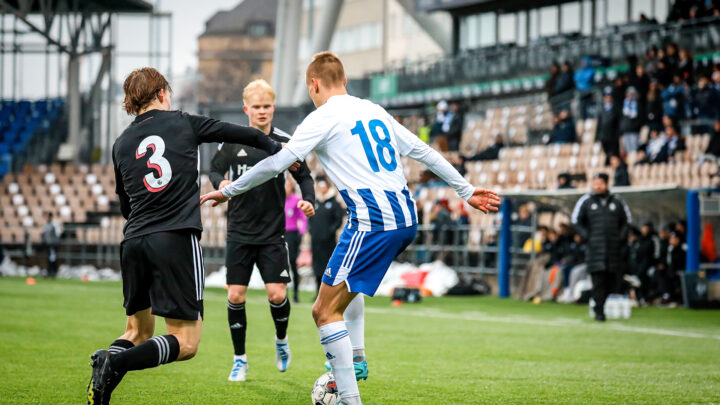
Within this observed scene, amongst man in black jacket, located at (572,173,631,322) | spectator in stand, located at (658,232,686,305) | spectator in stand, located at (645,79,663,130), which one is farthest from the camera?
spectator in stand, located at (645,79,663,130)

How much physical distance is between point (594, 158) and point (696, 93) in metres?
2.70

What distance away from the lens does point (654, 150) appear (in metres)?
21.2

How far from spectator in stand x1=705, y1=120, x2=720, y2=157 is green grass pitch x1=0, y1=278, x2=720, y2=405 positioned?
3942mm

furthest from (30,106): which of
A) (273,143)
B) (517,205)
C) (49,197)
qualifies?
(273,143)

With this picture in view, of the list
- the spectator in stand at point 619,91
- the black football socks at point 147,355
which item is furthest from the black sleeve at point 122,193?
the spectator in stand at point 619,91

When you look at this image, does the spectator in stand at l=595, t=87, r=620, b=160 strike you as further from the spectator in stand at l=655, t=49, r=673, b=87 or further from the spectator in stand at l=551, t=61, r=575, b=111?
the spectator in stand at l=551, t=61, r=575, b=111

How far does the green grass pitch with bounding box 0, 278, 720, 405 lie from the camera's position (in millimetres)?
7363

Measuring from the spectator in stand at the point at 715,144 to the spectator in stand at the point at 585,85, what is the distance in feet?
20.8

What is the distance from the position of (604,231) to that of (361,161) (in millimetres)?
9607

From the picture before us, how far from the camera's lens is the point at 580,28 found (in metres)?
36.6

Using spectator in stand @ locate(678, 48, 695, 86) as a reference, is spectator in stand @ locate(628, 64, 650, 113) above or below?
below

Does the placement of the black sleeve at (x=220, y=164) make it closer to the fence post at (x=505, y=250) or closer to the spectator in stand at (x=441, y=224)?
the fence post at (x=505, y=250)

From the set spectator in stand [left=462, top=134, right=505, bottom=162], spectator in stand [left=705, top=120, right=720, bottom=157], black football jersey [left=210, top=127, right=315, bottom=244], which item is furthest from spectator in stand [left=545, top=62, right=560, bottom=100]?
black football jersey [left=210, top=127, right=315, bottom=244]

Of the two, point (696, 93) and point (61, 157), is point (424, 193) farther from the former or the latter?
point (61, 157)
